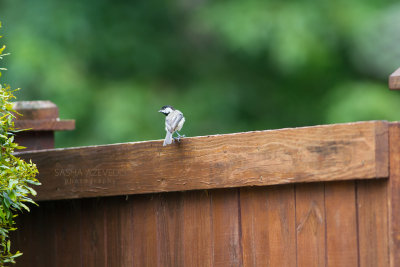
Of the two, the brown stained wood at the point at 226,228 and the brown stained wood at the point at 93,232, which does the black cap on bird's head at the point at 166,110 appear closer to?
the brown stained wood at the point at 93,232

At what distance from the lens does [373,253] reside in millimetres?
2330

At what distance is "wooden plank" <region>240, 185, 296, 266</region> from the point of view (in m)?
2.52

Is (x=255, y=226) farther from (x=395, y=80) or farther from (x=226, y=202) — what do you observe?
(x=395, y=80)

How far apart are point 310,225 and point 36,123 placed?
1.65 metres

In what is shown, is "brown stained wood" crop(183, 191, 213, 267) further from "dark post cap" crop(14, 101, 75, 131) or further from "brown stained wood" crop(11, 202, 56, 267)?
"dark post cap" crop(14, 101, 75, 131)

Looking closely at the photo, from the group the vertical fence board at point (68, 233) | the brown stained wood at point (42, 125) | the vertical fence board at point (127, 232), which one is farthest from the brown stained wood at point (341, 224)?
the brown stained wood at point (42, 125)

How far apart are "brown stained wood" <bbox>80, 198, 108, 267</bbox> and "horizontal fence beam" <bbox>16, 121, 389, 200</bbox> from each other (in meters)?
0.06

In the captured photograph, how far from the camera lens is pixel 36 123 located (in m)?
3.60

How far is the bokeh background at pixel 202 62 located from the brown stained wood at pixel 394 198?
5.38 meters

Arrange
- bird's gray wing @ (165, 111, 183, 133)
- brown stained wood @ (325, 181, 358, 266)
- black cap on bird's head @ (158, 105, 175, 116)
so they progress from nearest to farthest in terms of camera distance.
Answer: brown stained wood @ (325, 181, 358, 266) → bird's gray wing @ (165, 111, 183, 133) → black cap on bird's head @ (158, 105, 175, 116)

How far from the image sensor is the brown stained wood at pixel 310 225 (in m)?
2.45

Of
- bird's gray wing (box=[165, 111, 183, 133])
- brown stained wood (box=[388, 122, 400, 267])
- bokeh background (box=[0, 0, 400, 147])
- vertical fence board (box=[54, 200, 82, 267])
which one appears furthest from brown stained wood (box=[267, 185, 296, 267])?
bokeh background (box=[0, 0, 400, 147])

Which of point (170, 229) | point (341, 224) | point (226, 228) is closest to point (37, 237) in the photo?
point (170, 229)

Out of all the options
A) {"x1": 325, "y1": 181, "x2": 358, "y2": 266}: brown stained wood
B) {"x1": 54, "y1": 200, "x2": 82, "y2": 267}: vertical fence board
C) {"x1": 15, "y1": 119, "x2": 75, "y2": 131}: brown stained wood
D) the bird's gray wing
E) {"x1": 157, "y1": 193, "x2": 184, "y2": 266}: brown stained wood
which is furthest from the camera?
{"x1": 15, "y1": 119, "x2": 75, "y2": 131}: brown stained wood
